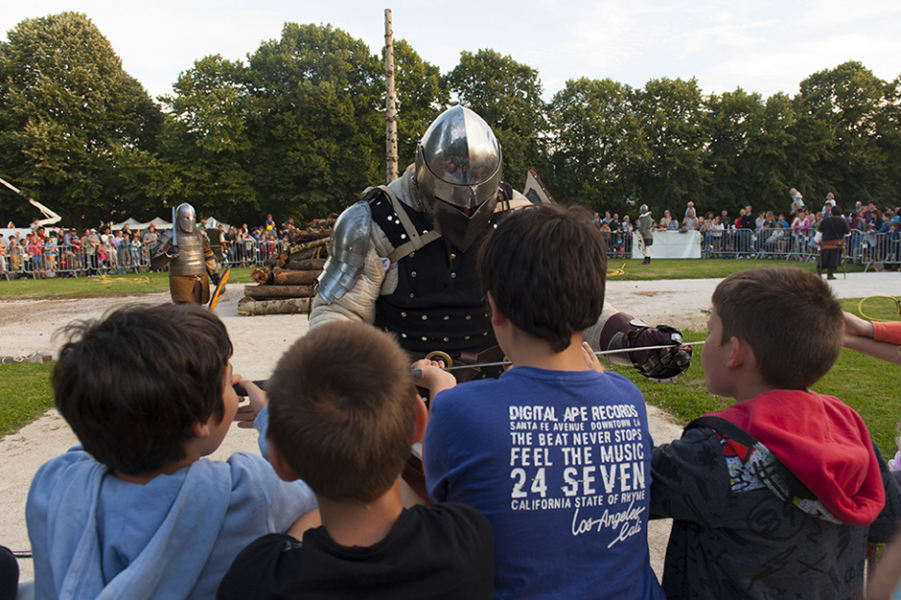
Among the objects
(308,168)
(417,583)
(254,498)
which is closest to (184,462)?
(254,498)

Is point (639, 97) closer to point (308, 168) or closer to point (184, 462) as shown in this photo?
point (308, 168)

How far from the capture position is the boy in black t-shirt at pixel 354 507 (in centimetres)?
106

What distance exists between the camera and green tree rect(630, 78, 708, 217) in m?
36.6

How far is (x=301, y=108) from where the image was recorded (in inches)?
1355

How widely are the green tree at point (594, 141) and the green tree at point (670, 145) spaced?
0.97 m

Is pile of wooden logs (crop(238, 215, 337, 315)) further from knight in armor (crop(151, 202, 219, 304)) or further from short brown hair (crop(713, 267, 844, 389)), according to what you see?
short brown hair (crop(713, 267, 844, 389))

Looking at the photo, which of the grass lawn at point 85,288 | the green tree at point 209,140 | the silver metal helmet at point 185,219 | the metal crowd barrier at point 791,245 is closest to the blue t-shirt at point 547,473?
the silver metal helmet at point 185,219

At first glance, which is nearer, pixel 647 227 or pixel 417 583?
pixel 417 583

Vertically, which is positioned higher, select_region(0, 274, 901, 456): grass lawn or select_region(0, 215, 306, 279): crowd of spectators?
select_region(0, 215, 306, 279): crowd of spectators

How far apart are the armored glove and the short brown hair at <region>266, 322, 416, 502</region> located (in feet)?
5.26

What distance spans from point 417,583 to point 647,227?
20160 mm

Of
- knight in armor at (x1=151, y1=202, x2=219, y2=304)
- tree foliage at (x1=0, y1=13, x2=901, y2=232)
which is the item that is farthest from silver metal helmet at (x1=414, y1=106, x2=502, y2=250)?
tree foliage at (x1=0, y1=13, x2=901, y2=232)

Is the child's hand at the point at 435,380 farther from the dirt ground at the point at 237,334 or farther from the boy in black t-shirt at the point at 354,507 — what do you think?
the dirt ground at the point at 237,334

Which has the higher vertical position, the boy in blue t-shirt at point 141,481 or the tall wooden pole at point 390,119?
the tall wooden pole at point 390,119
